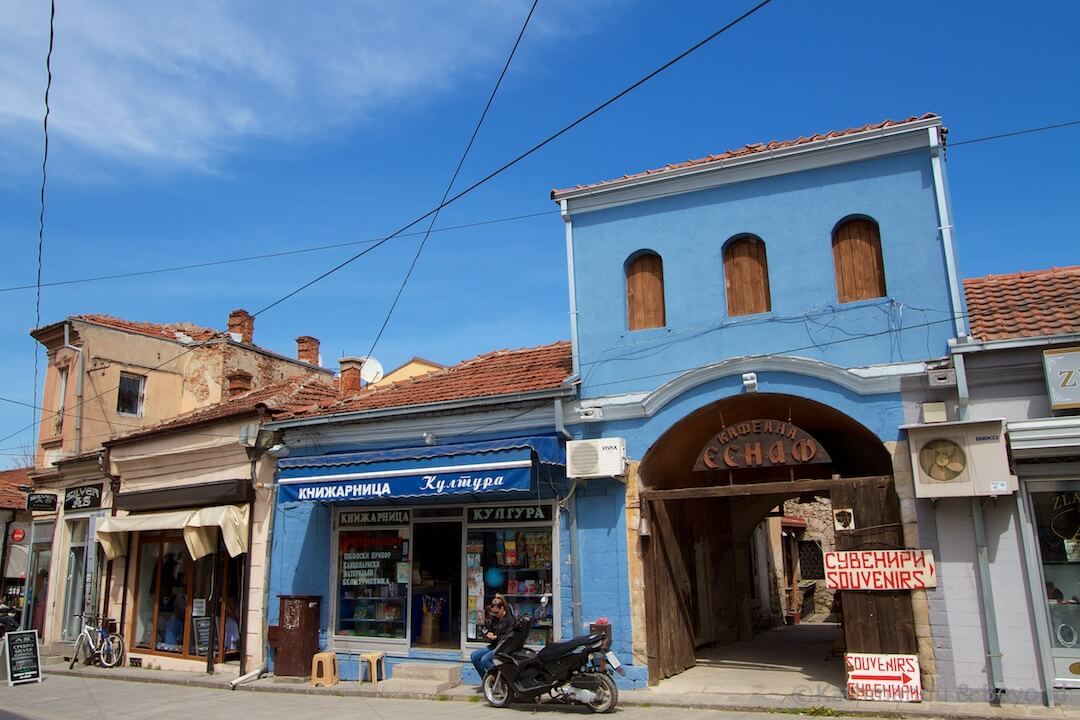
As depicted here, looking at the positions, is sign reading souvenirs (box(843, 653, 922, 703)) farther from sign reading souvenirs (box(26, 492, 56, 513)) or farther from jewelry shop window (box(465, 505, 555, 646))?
sign reading souvenirs (box(26, 492, 56, 513))

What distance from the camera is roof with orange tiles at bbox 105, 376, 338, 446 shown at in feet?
49.7

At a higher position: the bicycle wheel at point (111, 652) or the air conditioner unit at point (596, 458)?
the air conditioner unit at point (596, 458)

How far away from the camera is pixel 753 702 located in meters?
9.72

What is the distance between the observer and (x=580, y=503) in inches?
463

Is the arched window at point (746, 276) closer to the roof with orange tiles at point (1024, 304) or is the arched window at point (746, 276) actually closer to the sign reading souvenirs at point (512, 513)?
the roof with orange tiles at point (1024, 304)

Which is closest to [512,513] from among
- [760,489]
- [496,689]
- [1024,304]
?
[496,689]

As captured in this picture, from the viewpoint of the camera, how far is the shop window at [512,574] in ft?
39.3

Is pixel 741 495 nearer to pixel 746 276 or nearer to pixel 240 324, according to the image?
pixel 746 276

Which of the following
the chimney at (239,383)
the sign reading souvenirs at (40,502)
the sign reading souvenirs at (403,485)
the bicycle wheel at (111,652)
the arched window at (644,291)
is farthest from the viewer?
the sign reading souvenirs at (40,502)

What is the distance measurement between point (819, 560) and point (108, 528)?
1932cm

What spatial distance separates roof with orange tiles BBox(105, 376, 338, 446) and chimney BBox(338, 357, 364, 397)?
0.38m

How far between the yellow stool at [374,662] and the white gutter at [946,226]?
369 inches

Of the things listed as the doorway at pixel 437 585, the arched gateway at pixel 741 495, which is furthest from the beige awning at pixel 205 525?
the arched gateway at pixel 741 495

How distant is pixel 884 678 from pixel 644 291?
5.81 meters
